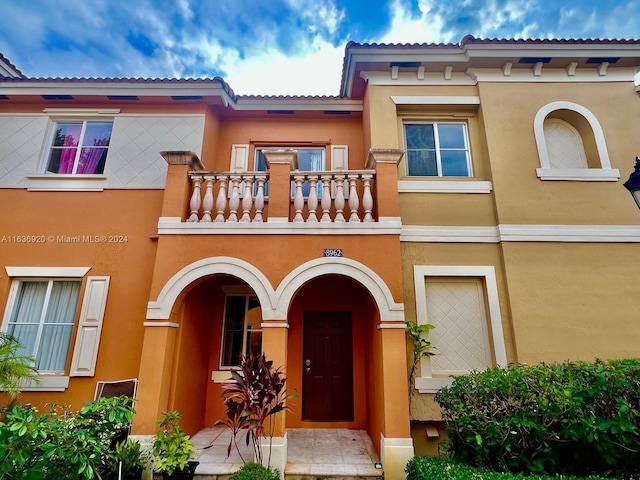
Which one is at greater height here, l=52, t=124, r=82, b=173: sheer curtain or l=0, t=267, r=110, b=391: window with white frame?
l=52, t=124, r=82, b=173: sheer curtain

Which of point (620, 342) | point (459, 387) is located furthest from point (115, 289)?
point (620, 342)

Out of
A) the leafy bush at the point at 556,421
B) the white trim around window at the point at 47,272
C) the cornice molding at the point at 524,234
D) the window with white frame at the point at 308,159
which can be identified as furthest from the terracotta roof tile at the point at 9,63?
the leafy bush at the point at 556,421

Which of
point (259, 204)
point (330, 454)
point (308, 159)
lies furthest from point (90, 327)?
point (308, 159)

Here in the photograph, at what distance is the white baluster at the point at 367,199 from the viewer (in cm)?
601

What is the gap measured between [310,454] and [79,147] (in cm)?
834

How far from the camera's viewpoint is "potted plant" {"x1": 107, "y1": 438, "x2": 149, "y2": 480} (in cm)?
437

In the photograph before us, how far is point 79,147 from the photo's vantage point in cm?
760

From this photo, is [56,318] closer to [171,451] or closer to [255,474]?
[171,451]

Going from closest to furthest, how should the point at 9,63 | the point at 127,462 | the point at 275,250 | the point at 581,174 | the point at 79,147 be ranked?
the point at 127,462
the point at 275,250
the point at 581,174
the point at 79,147
the point at 9,63

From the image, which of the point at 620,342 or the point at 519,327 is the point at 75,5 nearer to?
the point at 519,327

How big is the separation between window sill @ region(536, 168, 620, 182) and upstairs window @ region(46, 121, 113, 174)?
9.93m

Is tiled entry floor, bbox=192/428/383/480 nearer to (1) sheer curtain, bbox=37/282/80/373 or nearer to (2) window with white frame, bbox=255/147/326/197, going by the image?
(1) sheer curtain, bbox=37/282/80/373

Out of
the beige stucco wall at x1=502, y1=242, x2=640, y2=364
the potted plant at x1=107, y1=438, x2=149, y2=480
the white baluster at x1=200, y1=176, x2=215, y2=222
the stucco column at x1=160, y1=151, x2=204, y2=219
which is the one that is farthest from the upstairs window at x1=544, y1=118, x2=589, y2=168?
the potted plant at x1=107, y1=438, x2=149, y2=480

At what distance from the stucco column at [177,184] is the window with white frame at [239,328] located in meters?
2.69
